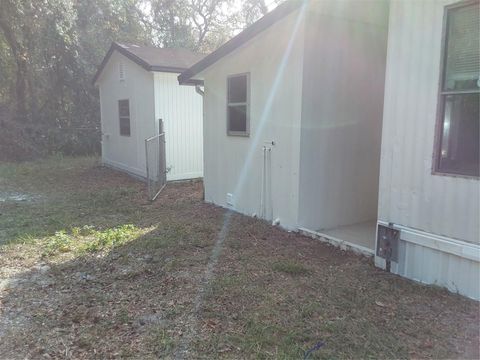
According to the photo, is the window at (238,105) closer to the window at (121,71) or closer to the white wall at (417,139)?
the white wall at (417,139)

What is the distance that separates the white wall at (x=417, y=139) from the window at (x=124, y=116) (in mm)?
8840

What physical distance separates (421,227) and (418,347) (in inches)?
48.9

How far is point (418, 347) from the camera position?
2.57 meters

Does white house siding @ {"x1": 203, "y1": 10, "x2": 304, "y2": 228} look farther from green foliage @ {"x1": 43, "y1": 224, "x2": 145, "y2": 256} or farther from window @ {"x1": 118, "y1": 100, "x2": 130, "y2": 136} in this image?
window @ {"x1": 118, "y1": 100, "x2": 130, "y2": 136}

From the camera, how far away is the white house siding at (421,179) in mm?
3158

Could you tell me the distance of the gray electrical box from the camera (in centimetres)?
372

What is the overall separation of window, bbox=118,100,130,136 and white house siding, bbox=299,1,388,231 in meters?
7.39

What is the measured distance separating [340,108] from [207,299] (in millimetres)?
3219

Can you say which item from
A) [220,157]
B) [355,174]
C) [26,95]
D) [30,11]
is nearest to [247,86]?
[220,157]

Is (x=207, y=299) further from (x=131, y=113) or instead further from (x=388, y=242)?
(x=131, y=113)

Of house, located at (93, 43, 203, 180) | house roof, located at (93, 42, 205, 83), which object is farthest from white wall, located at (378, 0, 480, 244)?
house roof, located at (93, 42, 205, 83)

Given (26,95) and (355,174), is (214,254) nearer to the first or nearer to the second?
(355,174)

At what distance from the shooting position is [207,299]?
3.39 m

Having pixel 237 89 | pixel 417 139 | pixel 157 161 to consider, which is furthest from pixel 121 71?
pixel 417 139
